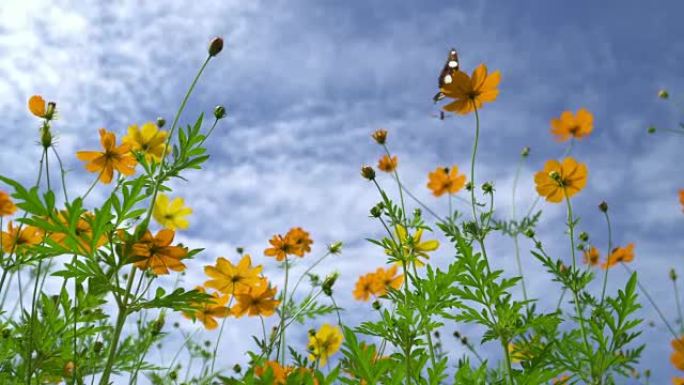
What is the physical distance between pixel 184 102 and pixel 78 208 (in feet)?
1.73

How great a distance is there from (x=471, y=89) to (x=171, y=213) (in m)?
1.98

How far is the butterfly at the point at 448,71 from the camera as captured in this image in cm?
242

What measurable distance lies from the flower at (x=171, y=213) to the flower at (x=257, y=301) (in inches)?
25.9

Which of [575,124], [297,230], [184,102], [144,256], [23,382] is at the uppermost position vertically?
[575,124]

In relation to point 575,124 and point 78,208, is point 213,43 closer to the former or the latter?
point 78,208

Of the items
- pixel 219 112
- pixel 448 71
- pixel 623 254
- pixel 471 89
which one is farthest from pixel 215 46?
pixel 623 254

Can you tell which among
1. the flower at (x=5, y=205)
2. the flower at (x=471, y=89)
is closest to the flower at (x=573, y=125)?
the flower at (x=471, y=89)

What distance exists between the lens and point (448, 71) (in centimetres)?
269

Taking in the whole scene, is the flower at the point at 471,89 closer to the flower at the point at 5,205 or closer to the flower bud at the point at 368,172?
the flower bud at the point at 368,172

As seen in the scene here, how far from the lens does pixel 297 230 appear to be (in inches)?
146

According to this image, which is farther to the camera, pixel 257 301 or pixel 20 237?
pixel 257 301

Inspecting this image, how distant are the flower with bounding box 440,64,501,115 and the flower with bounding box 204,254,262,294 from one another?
130cm

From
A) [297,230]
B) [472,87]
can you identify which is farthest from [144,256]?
[297,230]

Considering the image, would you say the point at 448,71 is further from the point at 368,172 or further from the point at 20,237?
the point at 20,237
